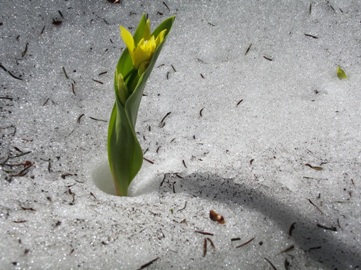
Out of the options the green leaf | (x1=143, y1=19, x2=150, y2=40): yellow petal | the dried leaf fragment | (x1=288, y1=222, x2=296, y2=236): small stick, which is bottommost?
(x1=288, y1=222, x2=296, y2=236): small stick

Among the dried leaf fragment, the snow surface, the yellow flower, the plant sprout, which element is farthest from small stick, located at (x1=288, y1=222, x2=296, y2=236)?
the yellow flower

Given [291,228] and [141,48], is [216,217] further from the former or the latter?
[141,48]

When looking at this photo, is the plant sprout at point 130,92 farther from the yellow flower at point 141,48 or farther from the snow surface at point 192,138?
the snow surface at point 192,138

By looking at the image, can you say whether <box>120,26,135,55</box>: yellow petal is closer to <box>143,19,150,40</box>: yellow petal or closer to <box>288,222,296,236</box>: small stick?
<box>143,19,150,40</box>: yellow petal

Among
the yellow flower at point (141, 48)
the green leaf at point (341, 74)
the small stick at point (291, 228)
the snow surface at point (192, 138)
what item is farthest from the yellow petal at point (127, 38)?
the green leaf at point (341, 74)

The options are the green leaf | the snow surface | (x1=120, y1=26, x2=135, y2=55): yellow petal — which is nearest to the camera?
(x1=120, y1=26, x2=135, y2=55): yellow petal

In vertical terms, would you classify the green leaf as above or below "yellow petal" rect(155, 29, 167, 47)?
below
